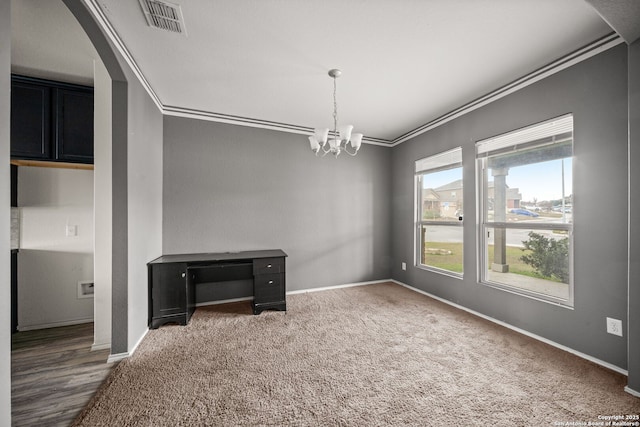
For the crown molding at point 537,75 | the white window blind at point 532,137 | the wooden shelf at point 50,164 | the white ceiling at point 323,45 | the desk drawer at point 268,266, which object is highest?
the white ceiling at point 323,45

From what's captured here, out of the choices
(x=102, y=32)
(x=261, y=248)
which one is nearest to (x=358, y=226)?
(x=261, y=248)

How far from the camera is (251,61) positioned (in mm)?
2455

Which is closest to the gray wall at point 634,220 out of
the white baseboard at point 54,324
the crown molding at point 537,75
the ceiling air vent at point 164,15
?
the crown molding at point 537,75

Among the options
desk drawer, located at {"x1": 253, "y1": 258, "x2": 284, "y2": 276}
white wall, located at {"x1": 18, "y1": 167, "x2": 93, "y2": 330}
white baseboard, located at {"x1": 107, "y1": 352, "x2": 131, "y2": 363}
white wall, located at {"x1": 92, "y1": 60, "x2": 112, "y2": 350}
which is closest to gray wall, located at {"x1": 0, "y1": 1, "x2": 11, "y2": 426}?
white baseboard, located at {"x1": 107, "y1": 352, "x2": 131, "y2": 363}

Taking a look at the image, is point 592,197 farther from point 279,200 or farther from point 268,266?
point 279,200

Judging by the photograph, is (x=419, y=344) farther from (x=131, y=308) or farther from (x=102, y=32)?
(x=102, y=32)

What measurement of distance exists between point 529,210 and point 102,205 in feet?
14.5

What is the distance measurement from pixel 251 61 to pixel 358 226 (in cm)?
309

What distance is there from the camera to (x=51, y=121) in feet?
8.53

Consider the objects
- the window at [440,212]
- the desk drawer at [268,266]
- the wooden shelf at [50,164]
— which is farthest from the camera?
the window at [440,212]

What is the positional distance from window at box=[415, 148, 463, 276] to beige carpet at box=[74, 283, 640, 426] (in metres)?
1.09

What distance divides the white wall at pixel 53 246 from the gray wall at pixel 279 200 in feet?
2.81

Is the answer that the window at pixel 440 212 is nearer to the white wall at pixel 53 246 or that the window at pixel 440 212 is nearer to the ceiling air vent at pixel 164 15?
the ceiling air vent at pixel 164 15

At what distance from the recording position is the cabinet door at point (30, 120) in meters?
2.48
